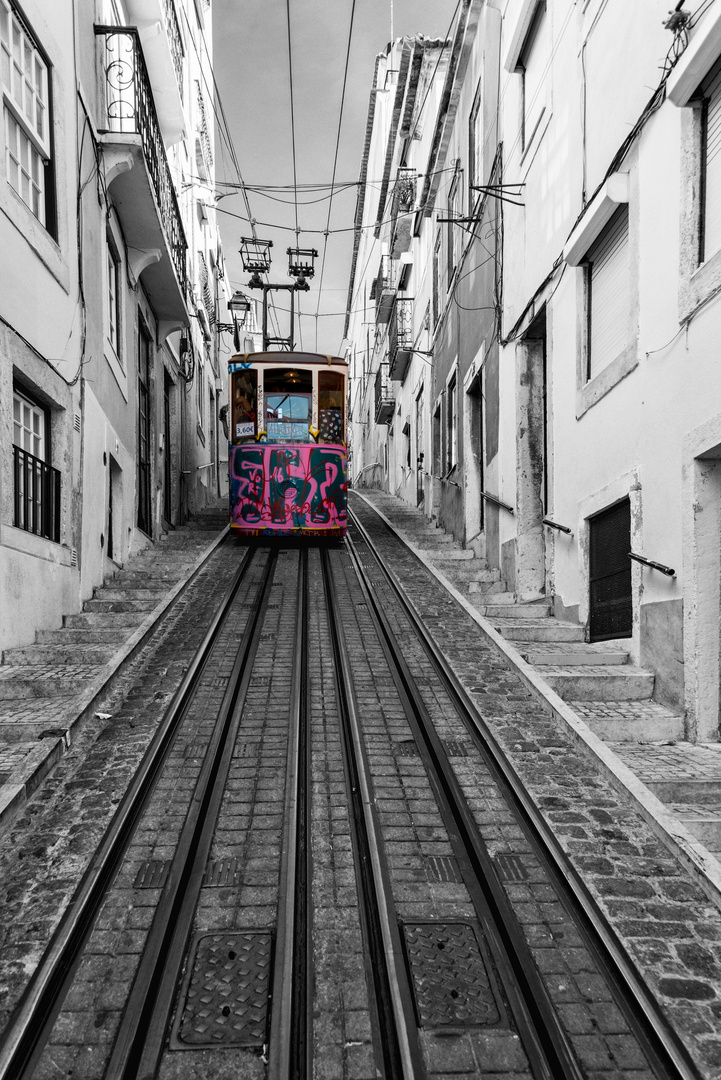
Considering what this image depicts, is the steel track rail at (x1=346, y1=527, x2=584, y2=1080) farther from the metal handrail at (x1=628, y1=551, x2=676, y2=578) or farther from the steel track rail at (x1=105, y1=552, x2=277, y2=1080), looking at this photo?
the metal handrail at (x1=628, y1=551, x2=676, y2=578)

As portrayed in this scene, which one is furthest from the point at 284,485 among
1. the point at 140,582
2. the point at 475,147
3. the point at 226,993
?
the point at 226,993

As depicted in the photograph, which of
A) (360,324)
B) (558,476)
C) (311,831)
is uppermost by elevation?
(360,324)

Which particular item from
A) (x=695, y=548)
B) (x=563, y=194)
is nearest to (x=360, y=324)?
(x=563, y=194)

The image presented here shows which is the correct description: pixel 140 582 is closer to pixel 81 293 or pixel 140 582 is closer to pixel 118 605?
pixel 118 605

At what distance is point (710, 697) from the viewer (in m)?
5.62

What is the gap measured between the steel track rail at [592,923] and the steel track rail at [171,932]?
1.73 metres

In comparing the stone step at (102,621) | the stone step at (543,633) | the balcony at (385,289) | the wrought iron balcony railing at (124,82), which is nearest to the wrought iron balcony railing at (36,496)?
the stone step at (102,621)

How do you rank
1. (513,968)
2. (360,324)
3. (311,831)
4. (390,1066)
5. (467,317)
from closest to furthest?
(390,1066), (513,968), (311,831), (467,317), (360,324)

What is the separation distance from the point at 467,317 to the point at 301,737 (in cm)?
1063

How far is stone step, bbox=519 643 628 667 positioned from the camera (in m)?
6.97

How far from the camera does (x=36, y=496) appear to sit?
8039 mm

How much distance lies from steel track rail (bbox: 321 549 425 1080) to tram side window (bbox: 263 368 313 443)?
814 centimetres

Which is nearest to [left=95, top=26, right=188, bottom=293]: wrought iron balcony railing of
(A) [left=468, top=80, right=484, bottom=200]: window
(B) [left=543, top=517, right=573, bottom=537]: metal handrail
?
(A) [left=468, top=80, right=484, bottom=200]: window

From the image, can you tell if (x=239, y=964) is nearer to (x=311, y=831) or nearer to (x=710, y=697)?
(x=311, y=831)
